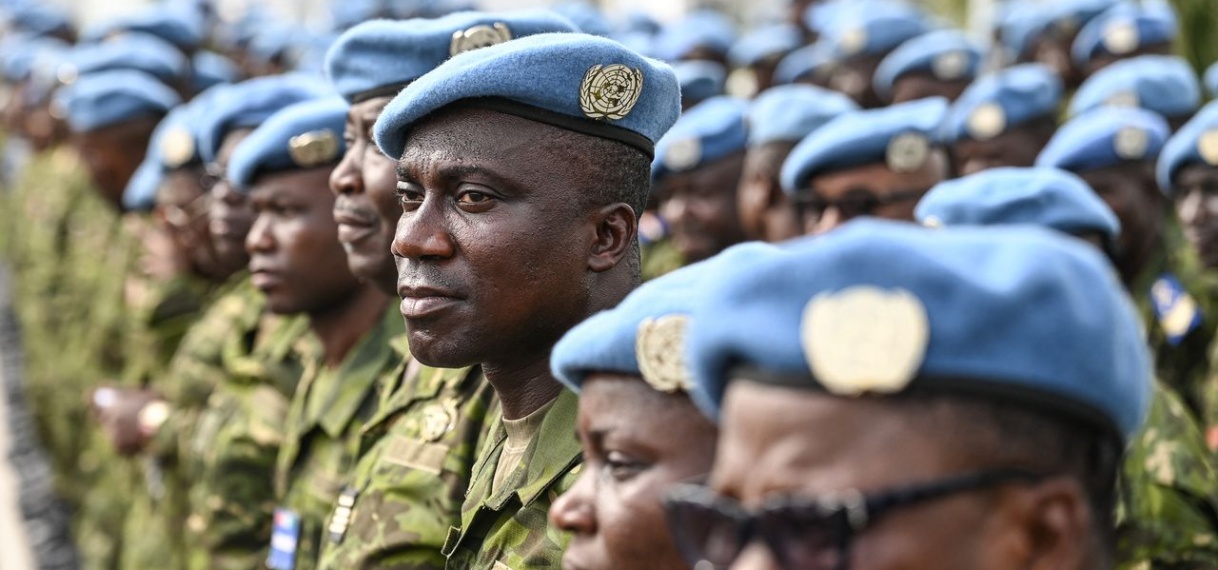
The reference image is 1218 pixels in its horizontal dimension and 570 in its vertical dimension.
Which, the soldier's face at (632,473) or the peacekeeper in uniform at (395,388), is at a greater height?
the soldier's face at (632,473)

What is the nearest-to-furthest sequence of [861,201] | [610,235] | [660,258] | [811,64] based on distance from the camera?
[610,235] → [861,201] → [660,258] → [811,64]

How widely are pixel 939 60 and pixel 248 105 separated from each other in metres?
4.09

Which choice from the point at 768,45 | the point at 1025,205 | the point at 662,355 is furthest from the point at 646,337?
the point at 768,45

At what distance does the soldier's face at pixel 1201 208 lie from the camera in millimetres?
5355

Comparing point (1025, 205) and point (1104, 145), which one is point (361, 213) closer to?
point (1025, 205)

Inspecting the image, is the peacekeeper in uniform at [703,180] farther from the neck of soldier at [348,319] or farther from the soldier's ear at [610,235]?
the soldier's ear at [610,235]

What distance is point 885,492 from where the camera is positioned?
5.42 feet

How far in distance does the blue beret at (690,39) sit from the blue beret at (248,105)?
222 inches

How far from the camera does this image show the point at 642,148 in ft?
10.1

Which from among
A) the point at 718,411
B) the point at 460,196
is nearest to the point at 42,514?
the point at 460,196

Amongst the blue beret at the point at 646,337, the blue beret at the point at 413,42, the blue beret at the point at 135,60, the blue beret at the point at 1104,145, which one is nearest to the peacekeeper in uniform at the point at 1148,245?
the blue beret at the point at 1104,145

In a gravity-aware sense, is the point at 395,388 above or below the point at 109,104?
above

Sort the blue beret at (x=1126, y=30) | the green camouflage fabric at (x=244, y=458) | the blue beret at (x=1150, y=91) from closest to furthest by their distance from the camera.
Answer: the green camouflage fabric at (x=244, y=458) < the blue beret at (x=1150, y=91) < the blue beret at (x=1126, y=30)

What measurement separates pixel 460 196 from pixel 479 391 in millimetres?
653
